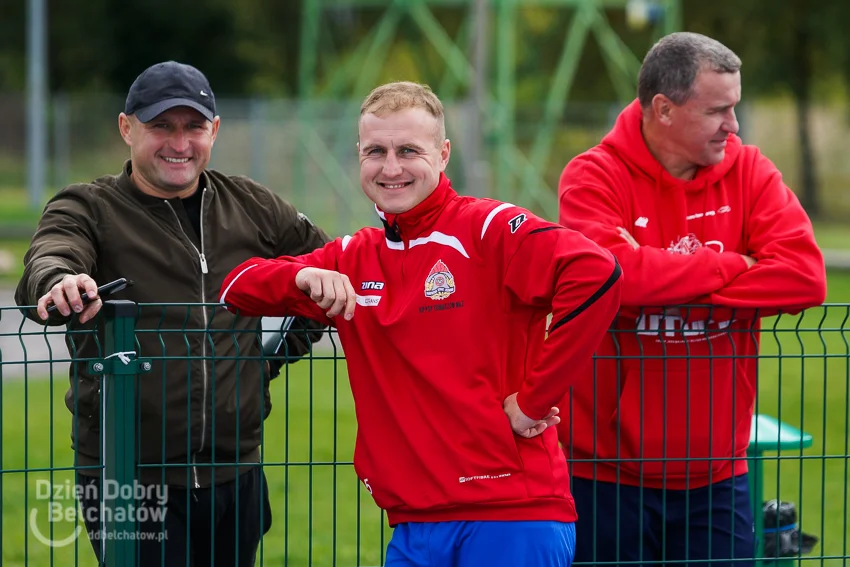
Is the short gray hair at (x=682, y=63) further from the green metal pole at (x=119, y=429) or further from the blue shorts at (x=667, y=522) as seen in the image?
the green metal pole at (x=119, y=429)

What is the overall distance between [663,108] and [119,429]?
2.09 m

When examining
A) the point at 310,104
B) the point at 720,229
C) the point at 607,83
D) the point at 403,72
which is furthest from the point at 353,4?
the point at 720,229

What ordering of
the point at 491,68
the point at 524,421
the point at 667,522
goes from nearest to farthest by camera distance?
the point at 524,421 < the point at 667,522 < the point at 491,68

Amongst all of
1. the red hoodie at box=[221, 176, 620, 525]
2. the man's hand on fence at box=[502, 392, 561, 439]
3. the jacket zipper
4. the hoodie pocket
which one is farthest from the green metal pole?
the hoodie pocket

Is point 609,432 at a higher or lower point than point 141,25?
lower

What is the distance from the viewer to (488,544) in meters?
3.37

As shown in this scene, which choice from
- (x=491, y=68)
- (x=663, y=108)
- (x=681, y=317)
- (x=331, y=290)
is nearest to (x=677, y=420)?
(x=681, y=317)

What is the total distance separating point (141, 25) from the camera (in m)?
41.6

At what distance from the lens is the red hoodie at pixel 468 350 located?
3309 mm

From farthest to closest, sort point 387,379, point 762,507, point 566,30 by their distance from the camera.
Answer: point 566,30, point 762,507, point 387,379

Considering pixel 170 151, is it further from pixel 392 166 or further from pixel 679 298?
pixel 679 298

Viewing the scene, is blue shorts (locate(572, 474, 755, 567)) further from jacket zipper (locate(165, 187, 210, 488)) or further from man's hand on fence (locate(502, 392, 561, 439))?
jacket zipper (locate(165, 187, 210, 488))

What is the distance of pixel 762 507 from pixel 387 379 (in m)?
1.95

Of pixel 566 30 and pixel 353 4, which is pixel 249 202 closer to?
pixel 353 4
